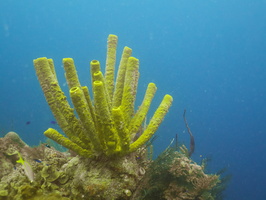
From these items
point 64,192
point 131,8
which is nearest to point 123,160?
point 64,192

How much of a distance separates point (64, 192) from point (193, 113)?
65.6m

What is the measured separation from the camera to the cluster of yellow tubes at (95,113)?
245 centimetres

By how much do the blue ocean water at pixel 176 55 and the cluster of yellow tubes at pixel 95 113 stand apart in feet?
166

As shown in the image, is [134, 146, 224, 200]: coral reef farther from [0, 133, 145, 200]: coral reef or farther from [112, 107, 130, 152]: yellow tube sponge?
[112, 107, 130, 152]: yellow tube sponge

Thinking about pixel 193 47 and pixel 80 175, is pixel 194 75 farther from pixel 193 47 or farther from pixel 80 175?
pixel 80 175

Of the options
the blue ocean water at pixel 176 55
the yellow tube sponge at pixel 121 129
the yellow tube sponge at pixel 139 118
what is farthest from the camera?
the blue ocean water at pixel 176 55

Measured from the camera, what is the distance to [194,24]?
72625 millimetres

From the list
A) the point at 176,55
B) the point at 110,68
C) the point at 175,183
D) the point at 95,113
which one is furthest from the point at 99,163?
the point at 176,55

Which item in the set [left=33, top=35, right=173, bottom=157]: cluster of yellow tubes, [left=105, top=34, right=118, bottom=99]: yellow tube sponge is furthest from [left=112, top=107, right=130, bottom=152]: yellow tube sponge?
[left=105, top=34, right=118, bottom=99]: yellow tube sponge

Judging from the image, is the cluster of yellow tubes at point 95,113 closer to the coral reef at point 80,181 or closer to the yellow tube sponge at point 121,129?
the yellow tube sponge at point 121,129

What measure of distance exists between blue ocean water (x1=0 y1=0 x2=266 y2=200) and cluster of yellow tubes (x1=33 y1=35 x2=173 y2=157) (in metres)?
50.7

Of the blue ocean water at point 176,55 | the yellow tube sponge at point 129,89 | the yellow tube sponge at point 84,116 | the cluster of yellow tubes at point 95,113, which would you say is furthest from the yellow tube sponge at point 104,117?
the blue ocean water at point 176,55

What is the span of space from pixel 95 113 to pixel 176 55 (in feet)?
237

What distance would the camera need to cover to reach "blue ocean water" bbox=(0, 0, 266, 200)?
2387 inches
